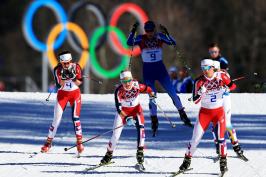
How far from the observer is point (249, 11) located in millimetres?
62250

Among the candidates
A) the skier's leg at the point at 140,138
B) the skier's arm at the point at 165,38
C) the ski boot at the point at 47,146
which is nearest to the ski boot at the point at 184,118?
the skier's arm at the point at 165,38

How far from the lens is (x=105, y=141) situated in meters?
22.1

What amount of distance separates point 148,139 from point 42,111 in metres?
4.50

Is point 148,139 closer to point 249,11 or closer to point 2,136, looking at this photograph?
point 2,136

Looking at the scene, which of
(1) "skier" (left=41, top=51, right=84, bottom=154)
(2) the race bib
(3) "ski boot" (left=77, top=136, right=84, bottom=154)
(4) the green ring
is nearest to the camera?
(1) "skier" (left=41, top=51, right=84, bottom=154)

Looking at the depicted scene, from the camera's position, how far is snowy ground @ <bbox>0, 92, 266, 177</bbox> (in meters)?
18.9

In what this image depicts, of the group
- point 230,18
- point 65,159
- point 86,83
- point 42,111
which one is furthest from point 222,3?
point 65,159

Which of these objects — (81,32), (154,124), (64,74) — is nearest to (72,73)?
(64,74)

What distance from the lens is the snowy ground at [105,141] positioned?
1892 cm

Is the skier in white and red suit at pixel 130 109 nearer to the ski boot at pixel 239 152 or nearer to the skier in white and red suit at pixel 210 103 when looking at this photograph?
the skier in white and red suit at pixel 210 103

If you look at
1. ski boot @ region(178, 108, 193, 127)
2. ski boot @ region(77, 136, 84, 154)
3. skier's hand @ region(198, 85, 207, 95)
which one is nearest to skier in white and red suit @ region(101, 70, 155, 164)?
skier's hand @ region(198, 85, 207, 95)

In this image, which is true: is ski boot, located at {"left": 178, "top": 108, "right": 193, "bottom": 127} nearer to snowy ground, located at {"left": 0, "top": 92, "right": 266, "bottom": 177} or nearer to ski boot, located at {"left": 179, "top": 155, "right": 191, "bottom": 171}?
snowy ground, located at {"left": 0, "top": 92, "right": 266, "bottom": 177}

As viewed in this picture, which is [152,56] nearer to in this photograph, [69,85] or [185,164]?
[69,85]

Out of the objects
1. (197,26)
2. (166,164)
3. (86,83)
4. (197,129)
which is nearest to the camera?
(197,129)
